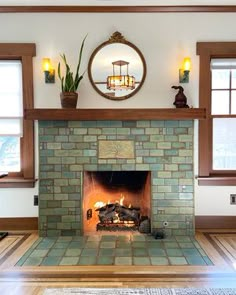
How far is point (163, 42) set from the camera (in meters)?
3.56

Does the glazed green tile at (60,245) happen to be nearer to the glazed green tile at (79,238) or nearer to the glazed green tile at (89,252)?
the glazed green tile at (79,238)

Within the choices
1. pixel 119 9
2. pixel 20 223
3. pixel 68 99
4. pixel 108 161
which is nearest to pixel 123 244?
pixel 108 161

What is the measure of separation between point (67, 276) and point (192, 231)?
5.16ft

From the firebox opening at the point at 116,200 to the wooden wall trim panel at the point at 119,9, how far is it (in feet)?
6.25

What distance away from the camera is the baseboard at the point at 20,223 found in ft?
11.9

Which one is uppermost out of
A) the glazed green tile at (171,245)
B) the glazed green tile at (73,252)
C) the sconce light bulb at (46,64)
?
the sconce light bulb at (46,64)

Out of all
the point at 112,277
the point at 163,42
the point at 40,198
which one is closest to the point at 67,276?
the point at 112,277

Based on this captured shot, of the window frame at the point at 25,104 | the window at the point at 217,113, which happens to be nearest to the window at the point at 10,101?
the window frame at the point at 25,104

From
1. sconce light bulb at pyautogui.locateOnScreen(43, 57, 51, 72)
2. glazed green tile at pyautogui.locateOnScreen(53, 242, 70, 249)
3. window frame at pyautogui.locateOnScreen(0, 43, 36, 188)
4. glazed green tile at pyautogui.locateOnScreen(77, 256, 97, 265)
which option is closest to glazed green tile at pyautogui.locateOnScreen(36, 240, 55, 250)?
glazed green tile at pyautogui.locateOnScreen(53, 242, 70, 249)

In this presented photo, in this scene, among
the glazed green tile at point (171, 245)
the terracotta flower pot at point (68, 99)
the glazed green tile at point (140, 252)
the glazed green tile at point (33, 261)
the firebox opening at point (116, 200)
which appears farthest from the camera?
the firebox opening at point (116, 200)

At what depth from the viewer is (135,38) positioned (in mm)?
3557

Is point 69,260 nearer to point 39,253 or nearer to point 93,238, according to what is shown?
point 39,253

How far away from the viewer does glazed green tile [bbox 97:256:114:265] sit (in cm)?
267

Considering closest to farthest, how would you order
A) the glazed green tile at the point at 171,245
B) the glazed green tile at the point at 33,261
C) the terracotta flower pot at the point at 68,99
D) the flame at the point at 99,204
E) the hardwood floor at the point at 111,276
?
1. the hardwood floor at the point at 111,276
2. the glazed green tile at the point at 33,261
3. the glazed green tile at the point at 171,245
4. the terracotta flower pot at the point at 68,99
5. the flame at the point at 99,204
